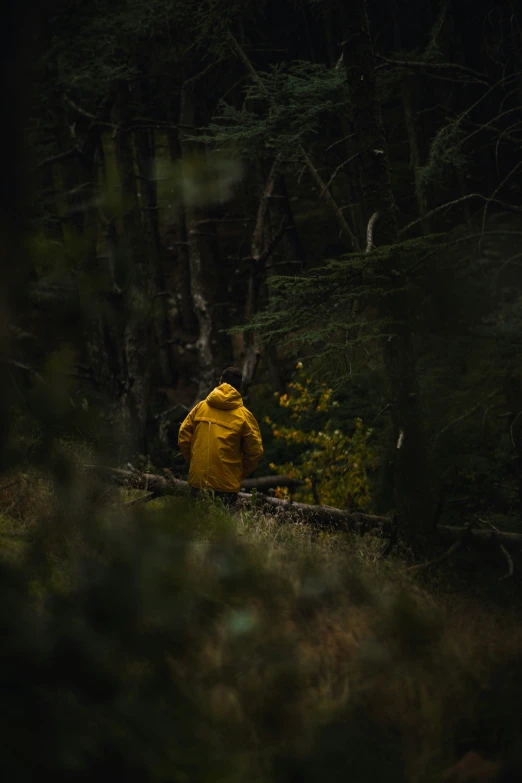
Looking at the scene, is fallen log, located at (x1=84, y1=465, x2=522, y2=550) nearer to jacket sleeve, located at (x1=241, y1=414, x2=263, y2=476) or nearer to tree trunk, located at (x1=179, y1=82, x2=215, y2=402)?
jacket sleeve, located at (x1=241, y1=414, x2=263, y2=476)

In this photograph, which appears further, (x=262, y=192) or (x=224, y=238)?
(x=224, y=238)

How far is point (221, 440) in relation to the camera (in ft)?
27.5

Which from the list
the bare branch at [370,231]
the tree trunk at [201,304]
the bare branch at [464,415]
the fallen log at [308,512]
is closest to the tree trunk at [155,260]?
the tree trunk at [201,304]

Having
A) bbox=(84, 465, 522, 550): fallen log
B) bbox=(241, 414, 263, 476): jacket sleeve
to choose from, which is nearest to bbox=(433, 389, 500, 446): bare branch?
bbox=(84, 465, 522, 550): fallen log

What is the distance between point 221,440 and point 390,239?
2779mm

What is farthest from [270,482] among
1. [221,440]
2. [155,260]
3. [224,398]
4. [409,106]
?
[155,260]

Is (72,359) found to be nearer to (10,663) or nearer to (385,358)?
(10,663)

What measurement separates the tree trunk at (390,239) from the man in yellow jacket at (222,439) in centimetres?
156

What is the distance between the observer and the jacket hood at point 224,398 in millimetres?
8328

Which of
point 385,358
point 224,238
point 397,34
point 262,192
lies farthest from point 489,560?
point 224,238

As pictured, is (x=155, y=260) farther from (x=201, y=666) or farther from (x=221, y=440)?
(x=201, y=666)

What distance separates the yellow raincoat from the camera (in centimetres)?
837

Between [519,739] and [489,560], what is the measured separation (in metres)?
5.47

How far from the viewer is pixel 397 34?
17.1 meters
